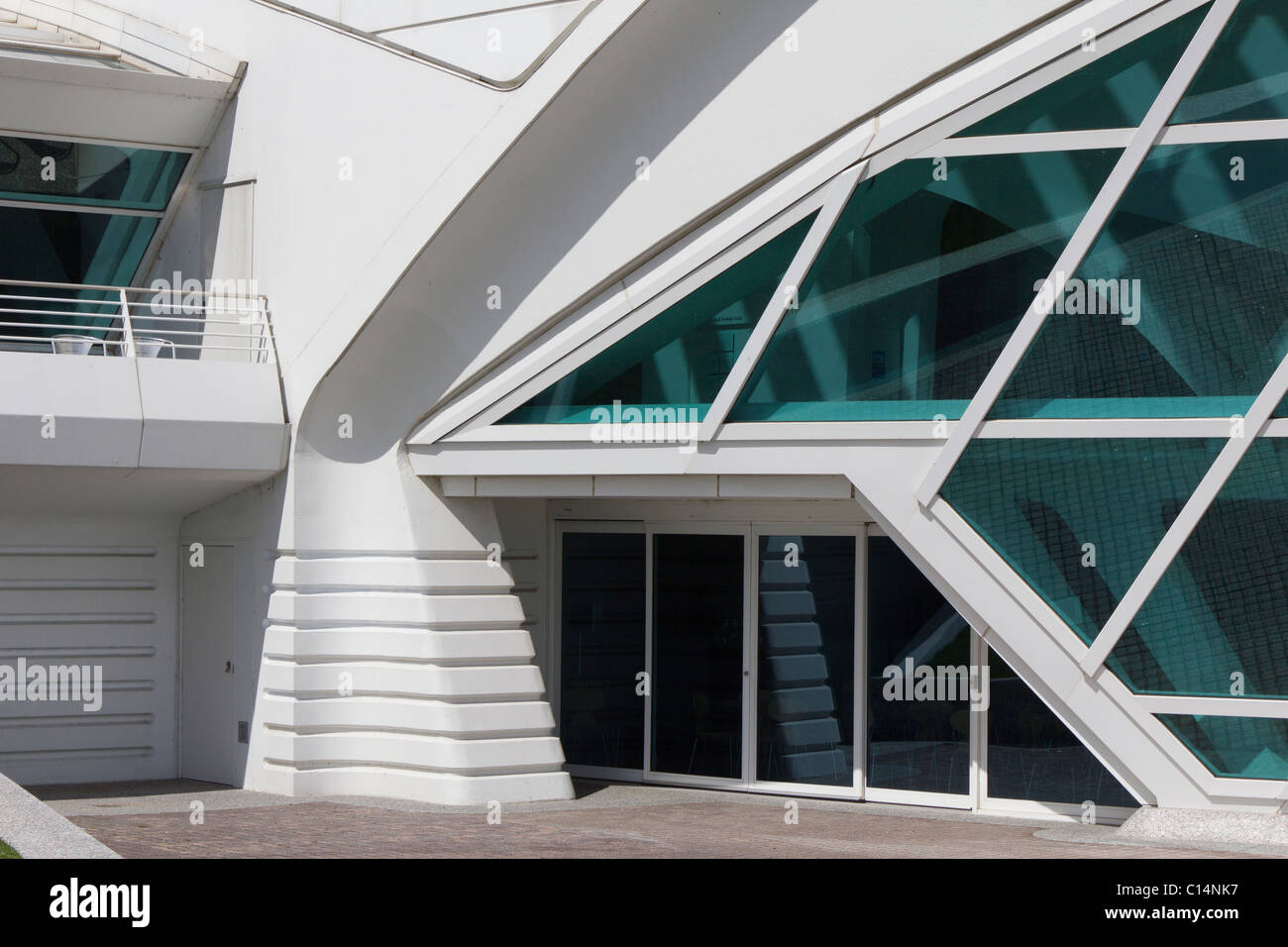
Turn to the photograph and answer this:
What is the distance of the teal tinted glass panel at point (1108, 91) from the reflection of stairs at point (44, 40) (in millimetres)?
9543

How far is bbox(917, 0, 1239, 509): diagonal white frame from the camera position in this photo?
1155 cm

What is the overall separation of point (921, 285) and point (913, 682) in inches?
150

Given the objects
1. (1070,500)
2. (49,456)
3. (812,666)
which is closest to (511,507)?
(812,666)

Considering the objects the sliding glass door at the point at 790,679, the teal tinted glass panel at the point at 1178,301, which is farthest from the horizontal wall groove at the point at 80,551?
the teal tinted glass panel at the point at 1178,301

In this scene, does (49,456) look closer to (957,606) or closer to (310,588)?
(310,588)

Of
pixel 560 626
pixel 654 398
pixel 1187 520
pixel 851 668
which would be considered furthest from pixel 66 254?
pixel 1187 520

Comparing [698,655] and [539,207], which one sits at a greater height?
[539,207]

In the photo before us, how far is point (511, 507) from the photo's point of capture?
15656 mm

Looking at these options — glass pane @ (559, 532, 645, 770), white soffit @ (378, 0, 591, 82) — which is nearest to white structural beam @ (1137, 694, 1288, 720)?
glass pane @ (559, 532, 645, 770)

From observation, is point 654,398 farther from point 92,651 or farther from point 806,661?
point 92,651

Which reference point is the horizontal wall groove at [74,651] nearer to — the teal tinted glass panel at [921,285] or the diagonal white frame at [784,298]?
the diagonal white frame at [784,298]

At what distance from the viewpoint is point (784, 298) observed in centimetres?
1285

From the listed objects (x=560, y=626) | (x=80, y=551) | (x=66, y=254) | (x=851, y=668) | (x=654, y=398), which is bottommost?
(x=851, y=668)

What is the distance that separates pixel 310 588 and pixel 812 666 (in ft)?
15.0
